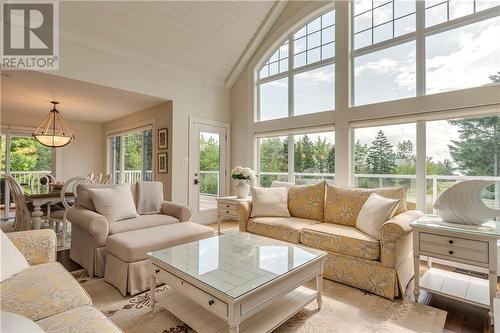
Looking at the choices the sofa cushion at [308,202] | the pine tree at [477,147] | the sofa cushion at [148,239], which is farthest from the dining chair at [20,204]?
the pine tree at [477,147]

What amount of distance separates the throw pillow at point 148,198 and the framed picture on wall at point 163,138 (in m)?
1.41

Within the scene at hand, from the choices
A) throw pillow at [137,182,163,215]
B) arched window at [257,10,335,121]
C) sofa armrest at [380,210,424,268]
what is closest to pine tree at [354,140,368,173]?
arched window at [257,10,335,121]

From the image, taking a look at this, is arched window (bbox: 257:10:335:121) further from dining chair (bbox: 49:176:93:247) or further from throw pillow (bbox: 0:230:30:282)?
throw pillow (bbox: 0:230:30:282)

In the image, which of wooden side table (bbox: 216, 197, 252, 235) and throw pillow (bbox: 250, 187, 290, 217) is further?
wooden side table (bbox: 216, 197, 252, 235)

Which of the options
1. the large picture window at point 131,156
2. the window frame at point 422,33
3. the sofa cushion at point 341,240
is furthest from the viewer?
the large picture window at point 131,156

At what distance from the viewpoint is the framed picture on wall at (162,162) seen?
15.3 ft

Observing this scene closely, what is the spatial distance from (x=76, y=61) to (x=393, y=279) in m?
4.51

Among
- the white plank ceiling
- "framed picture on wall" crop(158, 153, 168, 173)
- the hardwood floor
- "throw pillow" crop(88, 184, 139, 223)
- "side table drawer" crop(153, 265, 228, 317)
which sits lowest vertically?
the hardwood floor

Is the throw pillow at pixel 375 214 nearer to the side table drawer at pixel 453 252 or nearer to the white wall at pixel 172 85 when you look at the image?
the side table drawer at pixel 453 252

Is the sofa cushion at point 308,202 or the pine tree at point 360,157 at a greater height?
the pine tree at point 360,157

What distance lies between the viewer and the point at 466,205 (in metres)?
2.19

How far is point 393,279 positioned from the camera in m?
2.21

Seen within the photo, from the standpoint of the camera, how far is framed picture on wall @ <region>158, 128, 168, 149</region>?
15.4 feet

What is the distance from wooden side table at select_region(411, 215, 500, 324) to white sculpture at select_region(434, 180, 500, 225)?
0.24ft
